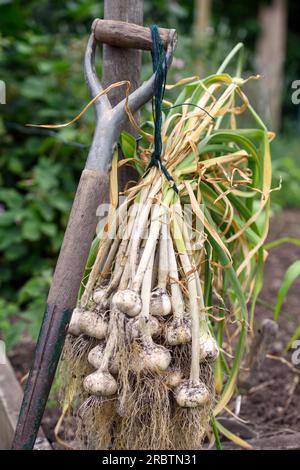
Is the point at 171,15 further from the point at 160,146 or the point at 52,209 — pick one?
the point at 160,146

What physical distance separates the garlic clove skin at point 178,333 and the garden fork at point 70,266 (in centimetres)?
21

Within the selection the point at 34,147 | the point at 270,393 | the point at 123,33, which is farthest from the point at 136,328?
the point at 34,147

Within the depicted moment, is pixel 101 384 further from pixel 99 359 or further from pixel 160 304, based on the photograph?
pixel 160 304

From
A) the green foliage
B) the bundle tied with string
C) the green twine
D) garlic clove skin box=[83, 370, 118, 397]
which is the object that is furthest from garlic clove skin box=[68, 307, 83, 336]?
the green foliage

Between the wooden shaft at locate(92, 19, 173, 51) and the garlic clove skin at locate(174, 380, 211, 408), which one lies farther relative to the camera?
the wooden shaft at locate(92, 19, 173, 51)

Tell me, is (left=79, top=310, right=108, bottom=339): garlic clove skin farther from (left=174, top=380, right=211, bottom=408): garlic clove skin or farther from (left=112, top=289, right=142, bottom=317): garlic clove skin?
(left=174, top=380, right=211, bottom=408): garlic clove skin

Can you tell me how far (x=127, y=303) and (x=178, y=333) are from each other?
5.2 inches

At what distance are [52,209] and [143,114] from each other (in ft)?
2.61

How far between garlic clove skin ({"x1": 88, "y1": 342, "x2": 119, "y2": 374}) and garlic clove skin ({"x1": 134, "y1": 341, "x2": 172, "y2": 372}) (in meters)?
0.05

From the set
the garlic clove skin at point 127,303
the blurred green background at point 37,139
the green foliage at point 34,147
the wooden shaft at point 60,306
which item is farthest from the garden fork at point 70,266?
the green foliage at point 34,147

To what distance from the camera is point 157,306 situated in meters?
1.33

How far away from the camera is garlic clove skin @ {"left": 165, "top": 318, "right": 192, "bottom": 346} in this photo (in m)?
1.32

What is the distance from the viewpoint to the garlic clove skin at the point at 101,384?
1279mm
